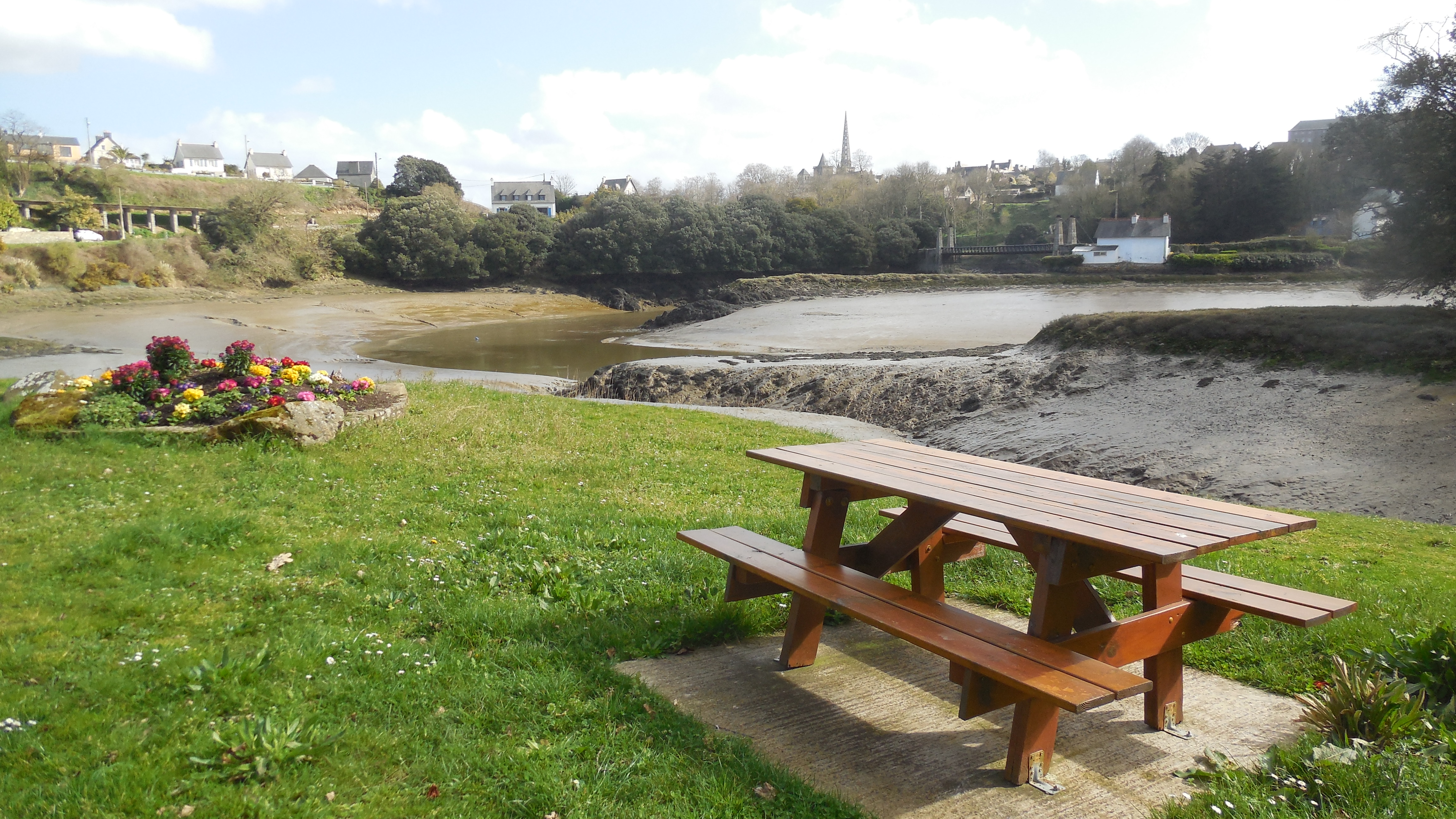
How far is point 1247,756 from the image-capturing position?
321cm

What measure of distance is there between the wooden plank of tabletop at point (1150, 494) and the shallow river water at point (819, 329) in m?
24.2

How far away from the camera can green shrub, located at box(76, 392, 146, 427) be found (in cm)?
882

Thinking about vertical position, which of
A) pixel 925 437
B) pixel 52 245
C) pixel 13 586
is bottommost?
pixel 925 437

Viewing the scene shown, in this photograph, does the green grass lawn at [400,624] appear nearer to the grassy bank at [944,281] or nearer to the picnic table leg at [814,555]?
the picnic table leg at [814,555]

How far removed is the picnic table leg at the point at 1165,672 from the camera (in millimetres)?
3447

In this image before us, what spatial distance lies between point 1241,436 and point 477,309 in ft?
137

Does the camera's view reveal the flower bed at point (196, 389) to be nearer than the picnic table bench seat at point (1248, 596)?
No

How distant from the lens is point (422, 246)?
56.7 m

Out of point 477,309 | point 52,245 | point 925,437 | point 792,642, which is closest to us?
point 792,642

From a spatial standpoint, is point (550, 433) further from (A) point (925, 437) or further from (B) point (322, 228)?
(B) point (322, 228)

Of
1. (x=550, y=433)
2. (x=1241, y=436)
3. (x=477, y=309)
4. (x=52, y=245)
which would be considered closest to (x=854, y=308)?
(x=477, y=309)

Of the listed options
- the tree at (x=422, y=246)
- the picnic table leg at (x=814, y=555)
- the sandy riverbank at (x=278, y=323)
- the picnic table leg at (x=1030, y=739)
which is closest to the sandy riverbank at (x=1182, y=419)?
the picnic table leg at (x=814, y=555)

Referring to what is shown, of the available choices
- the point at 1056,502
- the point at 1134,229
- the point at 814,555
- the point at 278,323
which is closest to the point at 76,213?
the point at 278,323

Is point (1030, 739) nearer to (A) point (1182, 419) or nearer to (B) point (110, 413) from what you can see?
(B) point (110, 413)
